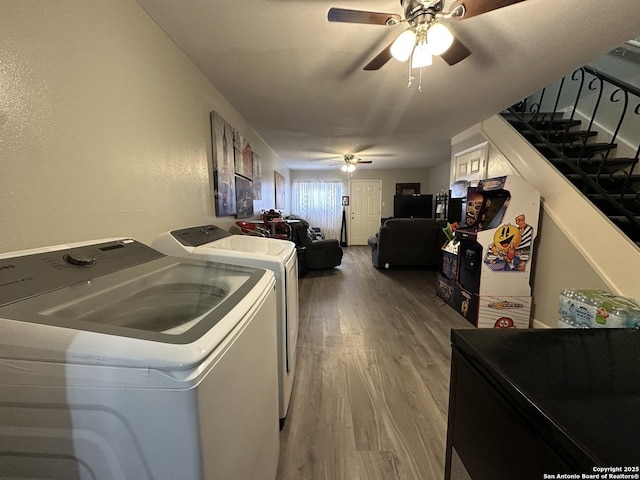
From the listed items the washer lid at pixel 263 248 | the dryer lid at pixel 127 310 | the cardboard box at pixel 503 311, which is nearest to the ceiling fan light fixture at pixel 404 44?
the washer lid at pixel 263 248

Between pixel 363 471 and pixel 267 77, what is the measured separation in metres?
2.75

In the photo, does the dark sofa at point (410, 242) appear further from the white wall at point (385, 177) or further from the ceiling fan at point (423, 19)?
the ceiling fan at point (423, 19)

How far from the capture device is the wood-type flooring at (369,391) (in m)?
1.30

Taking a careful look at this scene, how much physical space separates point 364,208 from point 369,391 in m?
6.64

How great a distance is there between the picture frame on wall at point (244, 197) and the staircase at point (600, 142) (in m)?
3.28

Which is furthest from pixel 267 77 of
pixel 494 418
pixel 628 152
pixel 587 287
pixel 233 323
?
pixel 628 152

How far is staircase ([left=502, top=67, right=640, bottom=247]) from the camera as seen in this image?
7.43 feet

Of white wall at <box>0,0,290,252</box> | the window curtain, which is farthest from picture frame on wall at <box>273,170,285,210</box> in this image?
white wall at <box>0,0,290,252</box>


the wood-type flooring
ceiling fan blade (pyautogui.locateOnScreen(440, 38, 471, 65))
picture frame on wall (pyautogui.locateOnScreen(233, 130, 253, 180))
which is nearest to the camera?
the wood-type flooring

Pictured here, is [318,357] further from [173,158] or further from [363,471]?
[173,158]

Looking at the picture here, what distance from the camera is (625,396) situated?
20.5 inches

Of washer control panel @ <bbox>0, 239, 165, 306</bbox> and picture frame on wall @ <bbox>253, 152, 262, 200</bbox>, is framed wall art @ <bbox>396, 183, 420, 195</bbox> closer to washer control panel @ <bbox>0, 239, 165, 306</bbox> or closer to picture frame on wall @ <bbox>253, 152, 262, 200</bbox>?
picture frame on wall @ <bbox>253, 152, 262, 200</bbox>

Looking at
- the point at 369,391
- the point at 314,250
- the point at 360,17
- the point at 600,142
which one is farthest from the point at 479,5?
the point at 314,250

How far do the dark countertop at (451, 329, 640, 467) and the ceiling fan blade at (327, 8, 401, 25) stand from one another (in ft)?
4.85
